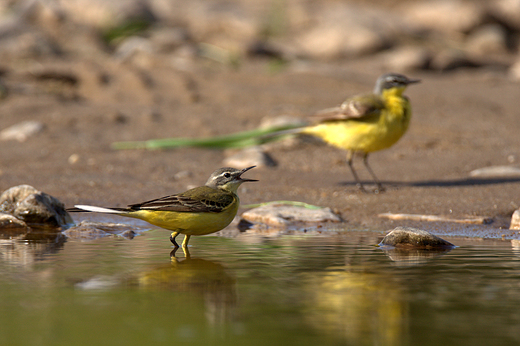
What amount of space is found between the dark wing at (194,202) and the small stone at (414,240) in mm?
1612

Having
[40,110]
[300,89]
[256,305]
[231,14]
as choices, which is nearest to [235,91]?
[300,89]

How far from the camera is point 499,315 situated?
381 cm

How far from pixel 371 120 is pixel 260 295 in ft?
18.0

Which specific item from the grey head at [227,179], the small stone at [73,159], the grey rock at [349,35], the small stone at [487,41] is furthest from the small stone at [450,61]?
the grey head at [227,179]

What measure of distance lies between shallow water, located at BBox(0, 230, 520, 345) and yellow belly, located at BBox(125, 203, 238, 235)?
0.23m

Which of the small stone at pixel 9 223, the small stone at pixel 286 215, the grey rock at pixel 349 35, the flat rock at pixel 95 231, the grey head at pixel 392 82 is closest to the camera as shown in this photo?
the flat rock at pixel 95 231

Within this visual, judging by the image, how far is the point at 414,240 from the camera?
630 cm

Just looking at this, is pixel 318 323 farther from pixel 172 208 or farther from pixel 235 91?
pixel 235 91

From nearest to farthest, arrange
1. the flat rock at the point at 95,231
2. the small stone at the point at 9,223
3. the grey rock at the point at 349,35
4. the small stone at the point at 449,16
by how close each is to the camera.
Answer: the flat rock at the point at 95,231 < the small stone at the point at 9,223 < the grey rock at the point at 349,35 < the small stone at the point at 449,16

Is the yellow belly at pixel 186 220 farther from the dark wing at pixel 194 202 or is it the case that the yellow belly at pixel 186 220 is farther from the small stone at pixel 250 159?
the small stone at pixel 250 159

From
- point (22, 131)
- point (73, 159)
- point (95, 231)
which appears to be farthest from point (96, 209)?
point (22, 131)

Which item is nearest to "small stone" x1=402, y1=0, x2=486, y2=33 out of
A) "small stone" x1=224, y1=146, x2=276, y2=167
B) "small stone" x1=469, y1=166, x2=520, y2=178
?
"small stone" x1=224, y1=146, x2=276, y2=167

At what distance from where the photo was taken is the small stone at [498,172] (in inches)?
388

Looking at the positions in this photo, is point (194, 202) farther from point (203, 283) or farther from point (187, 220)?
point (203, 283)
